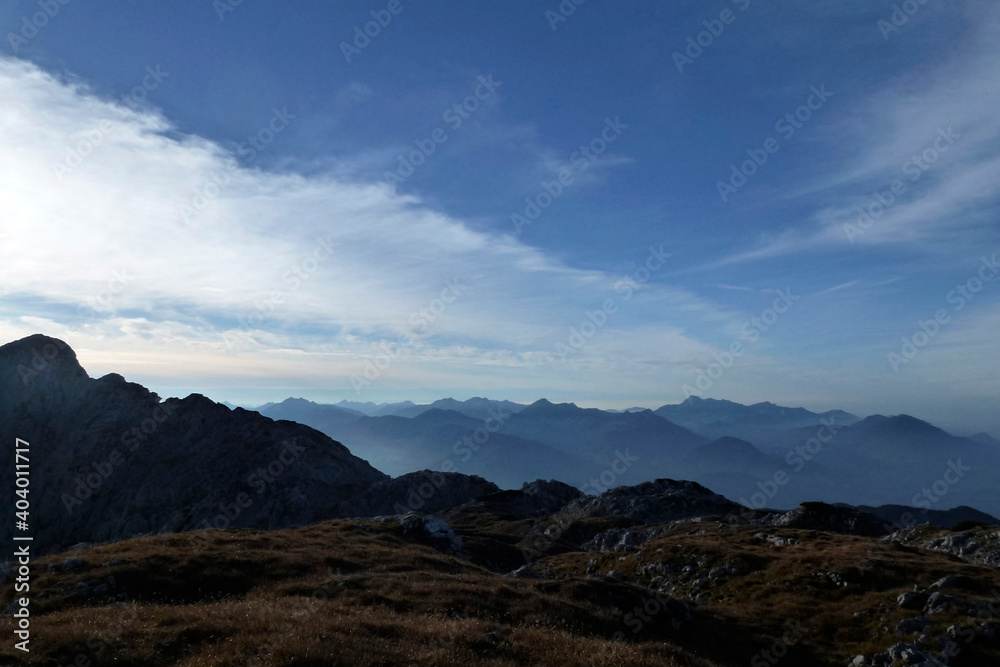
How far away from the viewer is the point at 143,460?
520ft

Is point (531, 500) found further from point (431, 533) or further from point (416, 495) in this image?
point (431, 533)

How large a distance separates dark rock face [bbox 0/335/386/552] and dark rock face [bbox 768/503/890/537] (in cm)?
11376

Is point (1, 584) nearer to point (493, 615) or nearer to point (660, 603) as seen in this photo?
point (493, 615)

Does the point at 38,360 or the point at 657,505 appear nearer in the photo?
the point at 657,505

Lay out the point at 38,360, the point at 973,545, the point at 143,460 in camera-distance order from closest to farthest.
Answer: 1. the point at 973,545
2. the point at 143,460
3. the point at 38,360

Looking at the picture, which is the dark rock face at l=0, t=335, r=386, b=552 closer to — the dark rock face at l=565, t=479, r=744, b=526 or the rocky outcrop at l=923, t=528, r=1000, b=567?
the dark rock face at l=565, t=479, r=744, b=526

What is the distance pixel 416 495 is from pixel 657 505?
233 feet

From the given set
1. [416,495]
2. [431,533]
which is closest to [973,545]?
[431,533]

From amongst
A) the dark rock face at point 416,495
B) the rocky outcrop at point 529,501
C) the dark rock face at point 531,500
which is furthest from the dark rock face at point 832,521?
the dark rock face at point 416,495


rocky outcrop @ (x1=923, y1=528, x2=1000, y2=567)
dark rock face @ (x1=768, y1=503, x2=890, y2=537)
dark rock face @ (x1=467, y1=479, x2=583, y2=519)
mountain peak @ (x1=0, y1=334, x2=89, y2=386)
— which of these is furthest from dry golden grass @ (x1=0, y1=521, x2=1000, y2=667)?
mountain peak @ (x1=0, y1=334, x2=89, y2=386)

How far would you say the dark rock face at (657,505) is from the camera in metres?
118

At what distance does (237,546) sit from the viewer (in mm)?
37500

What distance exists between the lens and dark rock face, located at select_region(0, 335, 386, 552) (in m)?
141

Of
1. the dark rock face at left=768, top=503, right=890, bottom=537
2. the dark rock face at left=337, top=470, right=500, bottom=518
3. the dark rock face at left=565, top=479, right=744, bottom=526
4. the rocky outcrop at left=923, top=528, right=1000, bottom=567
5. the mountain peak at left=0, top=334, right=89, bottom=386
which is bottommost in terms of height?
the dark rock face at left=337, top=470, right=500, bottom=518
